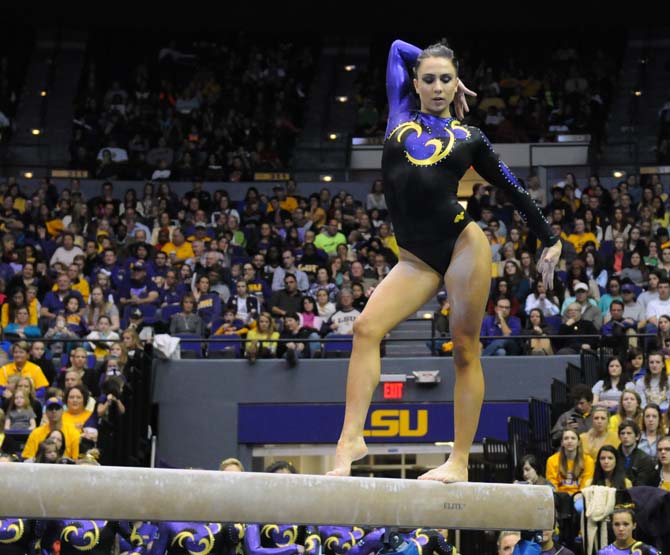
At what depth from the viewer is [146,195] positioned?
19281 millimetres

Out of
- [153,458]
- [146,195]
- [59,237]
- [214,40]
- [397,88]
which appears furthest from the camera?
[214,40]

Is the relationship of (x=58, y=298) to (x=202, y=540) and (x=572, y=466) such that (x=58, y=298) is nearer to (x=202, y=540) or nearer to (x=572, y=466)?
(x=572, y=466)

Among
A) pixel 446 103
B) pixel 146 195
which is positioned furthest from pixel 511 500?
pixel 146 195

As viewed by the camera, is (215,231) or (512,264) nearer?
(512,264)

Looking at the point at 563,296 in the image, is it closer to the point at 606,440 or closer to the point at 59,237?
the point at 606,440

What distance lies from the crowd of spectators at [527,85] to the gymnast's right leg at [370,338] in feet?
A: 51.9

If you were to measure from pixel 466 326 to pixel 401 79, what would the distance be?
114 centimetres

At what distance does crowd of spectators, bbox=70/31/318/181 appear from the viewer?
21531 mm

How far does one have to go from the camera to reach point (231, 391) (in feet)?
50.1

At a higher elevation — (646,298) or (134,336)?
(646,298)

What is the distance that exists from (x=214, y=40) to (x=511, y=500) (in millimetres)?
19805

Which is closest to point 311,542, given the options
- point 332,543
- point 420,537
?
point 332,543

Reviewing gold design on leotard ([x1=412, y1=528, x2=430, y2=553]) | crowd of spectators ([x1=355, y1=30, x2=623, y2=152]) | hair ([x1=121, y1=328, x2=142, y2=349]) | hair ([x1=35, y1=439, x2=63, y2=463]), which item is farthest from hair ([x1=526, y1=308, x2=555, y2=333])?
gold design on leotard ([x1=412, y1=528, x2=430, y2=553])

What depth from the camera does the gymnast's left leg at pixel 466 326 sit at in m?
6.02
